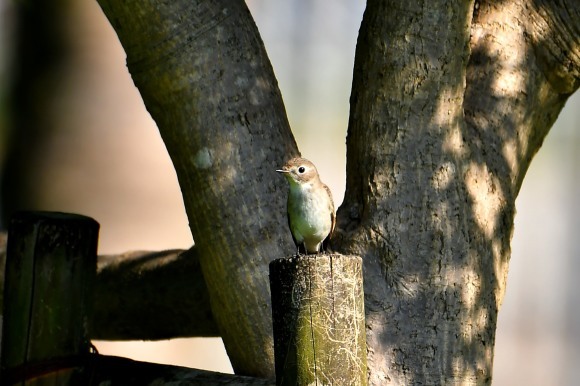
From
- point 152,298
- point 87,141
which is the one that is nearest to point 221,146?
point 152,298

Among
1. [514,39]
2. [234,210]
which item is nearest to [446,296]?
[234,210]

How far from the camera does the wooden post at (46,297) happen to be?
4.23m

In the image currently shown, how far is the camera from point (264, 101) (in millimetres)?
3895

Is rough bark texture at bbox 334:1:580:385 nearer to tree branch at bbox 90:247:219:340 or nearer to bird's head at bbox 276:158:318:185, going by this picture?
A: bird's head at bbox 276:158:318:185

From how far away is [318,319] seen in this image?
284 cm

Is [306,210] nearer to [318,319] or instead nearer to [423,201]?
[423,201]

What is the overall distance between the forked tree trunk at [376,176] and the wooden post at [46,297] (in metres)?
0.70

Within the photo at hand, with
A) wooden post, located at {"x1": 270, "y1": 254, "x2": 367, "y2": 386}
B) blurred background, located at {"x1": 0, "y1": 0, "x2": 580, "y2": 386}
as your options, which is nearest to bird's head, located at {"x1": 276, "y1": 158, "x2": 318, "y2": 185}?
wooden post, located at {"x1": 270, "y1": 254, "x2": 367, "y2": 386}

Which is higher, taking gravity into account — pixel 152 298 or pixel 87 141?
pixel 87 141

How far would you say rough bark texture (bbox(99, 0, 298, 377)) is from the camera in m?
3.75

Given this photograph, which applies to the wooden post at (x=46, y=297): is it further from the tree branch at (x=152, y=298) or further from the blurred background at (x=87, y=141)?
the blurred background at (x=87, y=141)

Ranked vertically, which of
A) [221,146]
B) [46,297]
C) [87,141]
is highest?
[87,141]

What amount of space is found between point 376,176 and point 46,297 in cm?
153

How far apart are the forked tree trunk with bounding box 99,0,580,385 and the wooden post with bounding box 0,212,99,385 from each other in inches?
27.5
